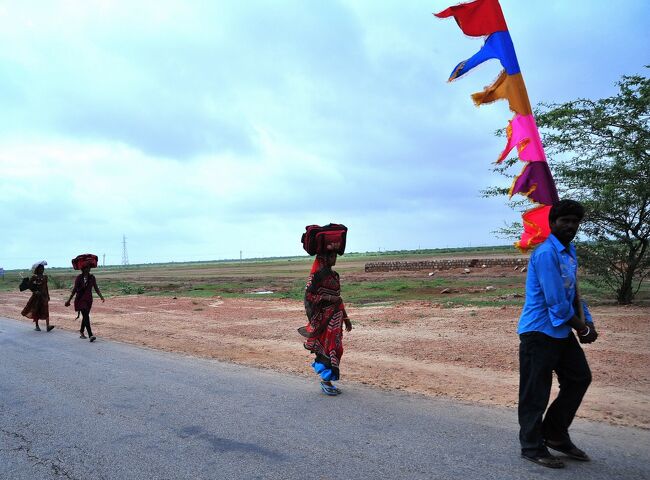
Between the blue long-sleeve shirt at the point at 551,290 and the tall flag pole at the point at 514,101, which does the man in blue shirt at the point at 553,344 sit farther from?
the tall flag pole at the point at 514,101

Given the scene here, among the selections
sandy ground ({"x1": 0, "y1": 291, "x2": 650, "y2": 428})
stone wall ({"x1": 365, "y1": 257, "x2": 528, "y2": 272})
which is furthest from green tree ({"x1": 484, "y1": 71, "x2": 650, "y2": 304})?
stone wall ({"x1": 365, "y1": 257, "x2": 528, "y2": 272})

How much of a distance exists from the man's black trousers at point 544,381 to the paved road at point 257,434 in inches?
9.6

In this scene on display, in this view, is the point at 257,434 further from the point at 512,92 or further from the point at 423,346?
the point at 423,346

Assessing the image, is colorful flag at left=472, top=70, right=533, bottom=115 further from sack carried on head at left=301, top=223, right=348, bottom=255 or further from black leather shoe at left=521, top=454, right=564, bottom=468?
black leather shoe at left=521, top=454, right=564, bottom=468

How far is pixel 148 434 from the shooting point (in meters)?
4.78

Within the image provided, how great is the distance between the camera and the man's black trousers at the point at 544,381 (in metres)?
3.76

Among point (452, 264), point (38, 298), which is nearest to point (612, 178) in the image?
point (38, 298)

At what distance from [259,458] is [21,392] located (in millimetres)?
4230

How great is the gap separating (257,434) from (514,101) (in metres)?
3.95

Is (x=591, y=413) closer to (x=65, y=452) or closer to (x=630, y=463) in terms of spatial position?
(x=630, y=463)

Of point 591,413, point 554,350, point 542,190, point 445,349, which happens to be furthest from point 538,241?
point 445,349

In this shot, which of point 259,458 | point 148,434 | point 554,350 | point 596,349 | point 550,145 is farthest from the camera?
point 550,145

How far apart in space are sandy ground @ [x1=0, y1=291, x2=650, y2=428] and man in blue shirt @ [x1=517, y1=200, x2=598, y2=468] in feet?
5.22

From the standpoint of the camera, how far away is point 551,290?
11.8ft
